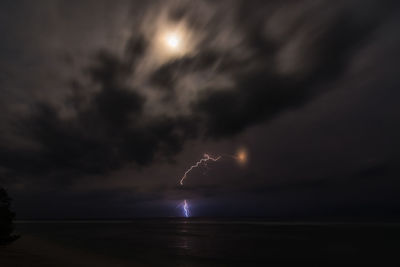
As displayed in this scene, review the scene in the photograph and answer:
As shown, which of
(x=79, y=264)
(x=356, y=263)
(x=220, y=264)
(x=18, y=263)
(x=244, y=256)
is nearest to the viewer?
(x=18, y=263)

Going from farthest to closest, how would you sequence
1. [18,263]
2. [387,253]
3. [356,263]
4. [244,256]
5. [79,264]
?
[387,253]
[244,256]
[356,263]
[79,264]
[18,263]

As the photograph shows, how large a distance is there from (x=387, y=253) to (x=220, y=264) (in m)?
25.5

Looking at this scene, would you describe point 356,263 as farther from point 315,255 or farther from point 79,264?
point 79,264

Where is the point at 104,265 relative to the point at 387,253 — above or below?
above

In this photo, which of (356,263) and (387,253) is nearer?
(356,263)

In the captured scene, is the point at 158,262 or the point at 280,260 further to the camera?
the point at 280,260

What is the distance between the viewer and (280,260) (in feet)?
98.1

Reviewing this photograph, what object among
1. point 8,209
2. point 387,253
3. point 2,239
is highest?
point 8,209

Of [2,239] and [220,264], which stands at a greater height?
[2,239]

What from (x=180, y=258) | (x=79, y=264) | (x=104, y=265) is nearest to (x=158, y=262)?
(x=180, y=258)

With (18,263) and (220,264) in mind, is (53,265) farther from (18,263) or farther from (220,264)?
(220,264)

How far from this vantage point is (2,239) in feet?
97.4

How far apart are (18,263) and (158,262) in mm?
12267

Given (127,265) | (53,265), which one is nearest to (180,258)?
(127,265)
